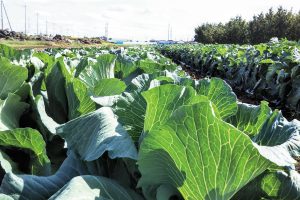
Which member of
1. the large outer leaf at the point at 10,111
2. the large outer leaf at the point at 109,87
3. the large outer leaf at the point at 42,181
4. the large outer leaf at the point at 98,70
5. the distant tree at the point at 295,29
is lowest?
the large outer leaf at the point at 42,181

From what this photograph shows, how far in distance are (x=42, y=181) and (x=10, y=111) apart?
81cm

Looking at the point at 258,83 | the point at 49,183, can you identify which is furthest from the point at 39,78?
the point at 258,83

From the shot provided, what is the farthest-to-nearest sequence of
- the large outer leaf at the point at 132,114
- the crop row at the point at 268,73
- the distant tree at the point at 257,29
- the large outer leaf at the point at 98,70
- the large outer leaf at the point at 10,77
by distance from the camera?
the distant tree at the point at 257,29, the crop row at the point at 268,73, the large outer leaf at the point at 98,70, the large outer leaf at the point at 10,77, the large outer leaf at the point at 132,114

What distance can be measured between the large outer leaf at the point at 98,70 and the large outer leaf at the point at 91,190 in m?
1.19

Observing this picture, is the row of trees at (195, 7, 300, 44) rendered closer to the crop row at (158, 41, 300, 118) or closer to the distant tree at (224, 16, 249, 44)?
the distant tree at (224, 16, 249, 44)

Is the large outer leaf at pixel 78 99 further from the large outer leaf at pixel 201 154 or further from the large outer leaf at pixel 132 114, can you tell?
the large outer leaf at pixel 201 154

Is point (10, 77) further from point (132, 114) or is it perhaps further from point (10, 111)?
point (132, 114)

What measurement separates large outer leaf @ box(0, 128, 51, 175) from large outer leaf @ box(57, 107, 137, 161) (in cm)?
12

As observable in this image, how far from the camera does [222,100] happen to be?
174 centimetres

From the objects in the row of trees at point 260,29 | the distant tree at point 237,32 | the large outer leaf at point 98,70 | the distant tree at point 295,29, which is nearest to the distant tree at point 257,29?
the row of trees at point 260,29

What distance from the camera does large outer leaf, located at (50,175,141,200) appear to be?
1136 millimetres

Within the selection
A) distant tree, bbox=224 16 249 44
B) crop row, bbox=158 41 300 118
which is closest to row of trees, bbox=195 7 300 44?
distant tree, bbox=224 16 249 44

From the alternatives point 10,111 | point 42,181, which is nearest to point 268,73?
point 10,111

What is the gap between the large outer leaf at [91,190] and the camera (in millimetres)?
1136
